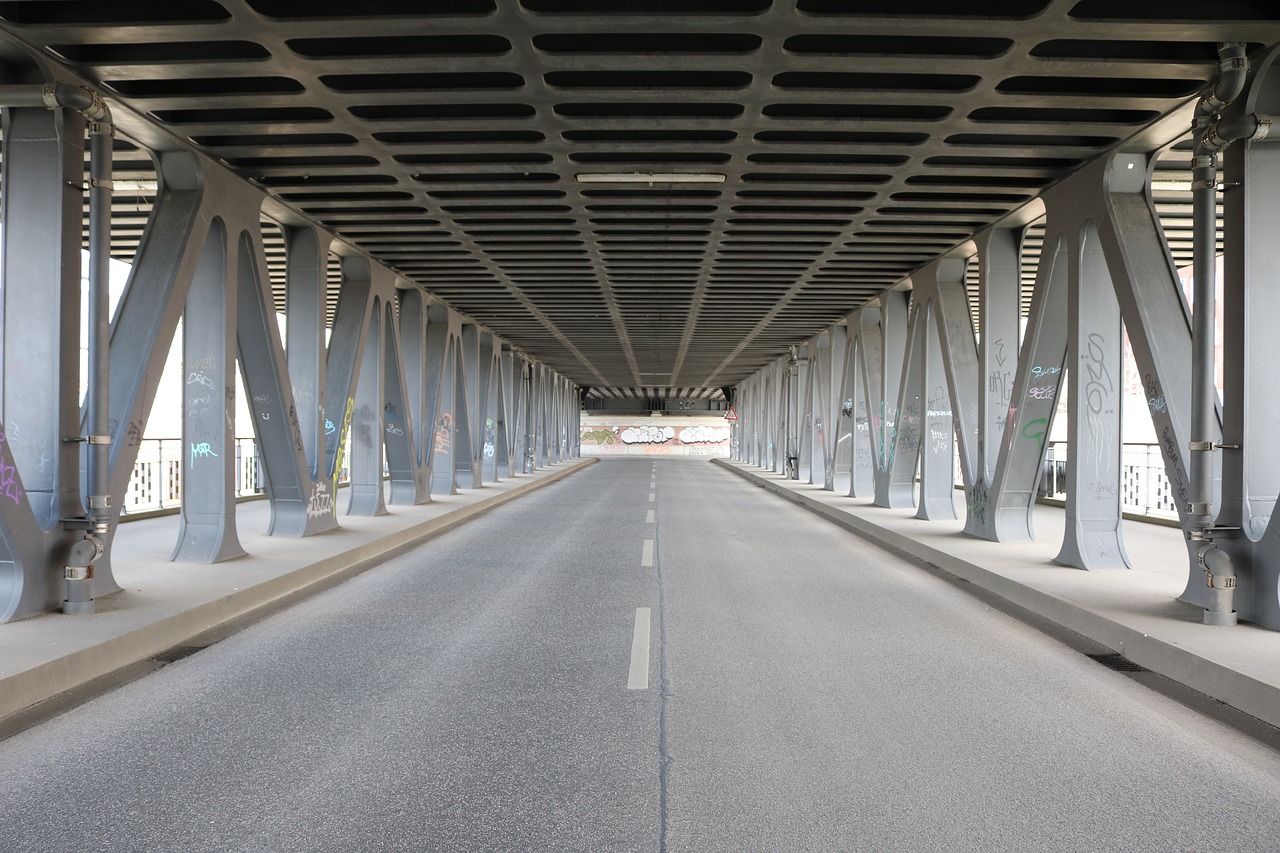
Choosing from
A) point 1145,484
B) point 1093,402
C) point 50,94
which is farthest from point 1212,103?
point 1145,484

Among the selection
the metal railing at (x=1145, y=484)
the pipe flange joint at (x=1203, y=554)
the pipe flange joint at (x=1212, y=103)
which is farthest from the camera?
the metal railing at (x=1145, y=484)

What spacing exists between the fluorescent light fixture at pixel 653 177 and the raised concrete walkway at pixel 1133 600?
5.67 meters

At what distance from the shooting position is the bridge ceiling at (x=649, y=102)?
6871mm

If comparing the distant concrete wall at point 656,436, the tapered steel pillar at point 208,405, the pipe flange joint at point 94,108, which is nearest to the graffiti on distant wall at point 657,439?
the distant concrete wall at point 656,436

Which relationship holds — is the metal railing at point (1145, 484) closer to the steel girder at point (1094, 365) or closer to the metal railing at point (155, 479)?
the steel girder at point (1094, 365)

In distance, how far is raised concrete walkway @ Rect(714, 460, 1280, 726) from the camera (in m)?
5.79

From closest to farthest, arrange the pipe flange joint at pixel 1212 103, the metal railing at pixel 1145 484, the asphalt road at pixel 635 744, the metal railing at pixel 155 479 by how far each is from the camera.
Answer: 1. the asphalt road at pixel 635 744
2. the pipe flange joint at pixel 1212 103
3. the metal railing at pixel 155 479
4. the metal railing at pixel 1145 484

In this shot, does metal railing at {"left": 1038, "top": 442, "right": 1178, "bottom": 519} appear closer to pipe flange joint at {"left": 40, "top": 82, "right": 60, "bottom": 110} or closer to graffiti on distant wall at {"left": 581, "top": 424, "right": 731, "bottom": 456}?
pipe flange joint at {"left": 40, "top": 82, "right": 60, "bottom": 110}

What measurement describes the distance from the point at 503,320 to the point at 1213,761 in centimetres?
2208

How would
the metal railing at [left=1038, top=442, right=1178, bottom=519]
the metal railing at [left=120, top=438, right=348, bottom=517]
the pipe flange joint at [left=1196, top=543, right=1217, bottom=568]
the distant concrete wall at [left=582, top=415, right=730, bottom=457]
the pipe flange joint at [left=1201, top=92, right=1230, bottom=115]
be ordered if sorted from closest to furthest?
1. the pipe flange joint at [left=1196, top=543, right=1217, bottom=568]
2. the pipe flange joint at [left=1201, top=92, right=1230, bottom=115]
3. the metal railing at [left=120, top=438, right=348, bottom=517]
4. the metal railing at [left=1038, top=442, right=1178, bottom=519]
5. the distant concrete wall at [left=582, top=415, right=730, bottom=457]

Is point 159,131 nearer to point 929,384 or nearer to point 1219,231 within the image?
point 929,384

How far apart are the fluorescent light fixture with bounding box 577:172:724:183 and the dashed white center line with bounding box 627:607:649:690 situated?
5.46 meters

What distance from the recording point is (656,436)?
271 feet

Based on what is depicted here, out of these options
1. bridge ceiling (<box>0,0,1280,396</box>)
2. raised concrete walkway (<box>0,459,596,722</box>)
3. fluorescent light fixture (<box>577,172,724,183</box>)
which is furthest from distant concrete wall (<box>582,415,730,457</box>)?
fluorescent light fixture (<box>577,172,724,183</box>)
